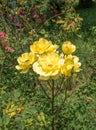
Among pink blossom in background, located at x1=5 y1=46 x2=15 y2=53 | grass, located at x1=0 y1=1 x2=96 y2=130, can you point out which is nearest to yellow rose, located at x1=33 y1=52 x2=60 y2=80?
grass, located at x1=0 y1=1 x2=96 y2=130

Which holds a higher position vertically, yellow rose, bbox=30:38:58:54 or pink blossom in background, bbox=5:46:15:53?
yellow rose, bbox=30:38:58:54

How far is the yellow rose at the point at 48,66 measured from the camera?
231 cm

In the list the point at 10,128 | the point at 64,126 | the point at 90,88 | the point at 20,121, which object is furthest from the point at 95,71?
the point at 20,121

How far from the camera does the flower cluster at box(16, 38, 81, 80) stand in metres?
2.32

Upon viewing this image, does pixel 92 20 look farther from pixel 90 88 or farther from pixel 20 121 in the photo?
pixel 20 121

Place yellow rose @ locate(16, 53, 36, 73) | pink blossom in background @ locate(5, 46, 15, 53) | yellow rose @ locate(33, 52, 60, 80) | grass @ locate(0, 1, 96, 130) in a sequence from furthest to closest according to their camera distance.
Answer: pink blossom in background @ locate(5, 46, 15, 53)
grass @ locate(0, 1, 96, 130)
yellow rose @ locate(16, 53, 36, 73)
yellow rose @ locate(33, 52, 60, 80)

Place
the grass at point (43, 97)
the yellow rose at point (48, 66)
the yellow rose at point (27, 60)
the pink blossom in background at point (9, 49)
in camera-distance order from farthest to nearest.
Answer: the pink blossom in background at point (9, 49) → the grass at point (43, 97) → the yellow rose at point (27, 60) → the yellow rose at point (48, 66)

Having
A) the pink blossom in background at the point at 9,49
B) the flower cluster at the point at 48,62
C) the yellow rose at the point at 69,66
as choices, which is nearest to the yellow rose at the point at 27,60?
the flower cluster at the point at 48,62

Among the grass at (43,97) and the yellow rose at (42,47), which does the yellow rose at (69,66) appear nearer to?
the yellow rose at (42,47)

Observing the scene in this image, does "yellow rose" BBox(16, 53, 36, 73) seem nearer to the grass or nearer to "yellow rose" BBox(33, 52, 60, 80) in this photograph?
"yellow rose" BBox(33, 52, 60, 80)

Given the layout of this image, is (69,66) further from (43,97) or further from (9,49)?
(9,49)

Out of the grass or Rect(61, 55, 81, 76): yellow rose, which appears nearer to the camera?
Rect(61, 55, 81, 76): yellow rose

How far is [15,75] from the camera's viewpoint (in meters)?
5.73

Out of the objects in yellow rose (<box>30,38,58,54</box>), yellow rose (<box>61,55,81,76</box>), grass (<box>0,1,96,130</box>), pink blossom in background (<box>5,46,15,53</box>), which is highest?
yellow rose (<box>30,38,58,54</box>)
